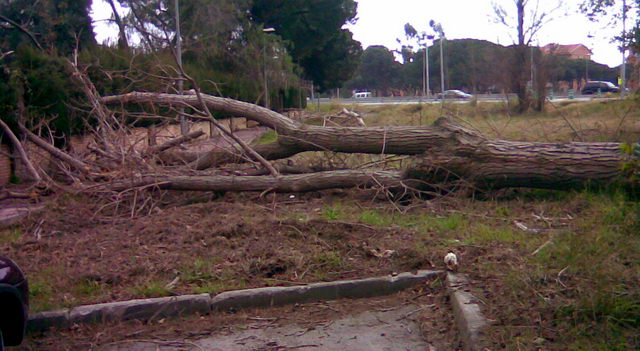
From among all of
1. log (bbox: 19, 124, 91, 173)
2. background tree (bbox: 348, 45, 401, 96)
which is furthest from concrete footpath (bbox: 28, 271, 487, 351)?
background tree (bbox: 348, 45, 401, 96)

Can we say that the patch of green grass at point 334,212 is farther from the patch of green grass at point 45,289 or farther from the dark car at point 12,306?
the dark car at point 12,306

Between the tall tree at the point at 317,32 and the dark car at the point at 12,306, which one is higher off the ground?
the tall tree at the point at 317,32

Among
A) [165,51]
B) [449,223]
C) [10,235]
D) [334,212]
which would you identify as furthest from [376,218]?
[165,51]

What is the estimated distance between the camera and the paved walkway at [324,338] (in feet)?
17.1

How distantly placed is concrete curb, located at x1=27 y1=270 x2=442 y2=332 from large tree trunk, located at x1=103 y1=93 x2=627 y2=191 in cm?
318

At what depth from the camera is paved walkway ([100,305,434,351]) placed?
5199mm

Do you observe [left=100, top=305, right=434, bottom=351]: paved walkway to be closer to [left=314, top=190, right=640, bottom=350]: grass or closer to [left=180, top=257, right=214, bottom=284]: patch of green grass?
[left=314, top=190, right=640, bottom=350]: grass

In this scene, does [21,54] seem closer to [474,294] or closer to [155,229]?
[155,229]

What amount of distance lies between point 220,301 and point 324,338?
1.06m

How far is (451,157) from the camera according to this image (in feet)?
30.3

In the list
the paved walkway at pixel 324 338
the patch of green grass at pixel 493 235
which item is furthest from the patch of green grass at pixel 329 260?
the patch of green grass at pixel 493 235

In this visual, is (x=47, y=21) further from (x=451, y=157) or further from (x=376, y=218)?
(x=376, y=218)

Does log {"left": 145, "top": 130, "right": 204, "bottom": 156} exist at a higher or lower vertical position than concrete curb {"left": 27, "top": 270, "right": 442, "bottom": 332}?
higher

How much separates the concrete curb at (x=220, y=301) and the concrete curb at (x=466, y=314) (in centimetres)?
38
